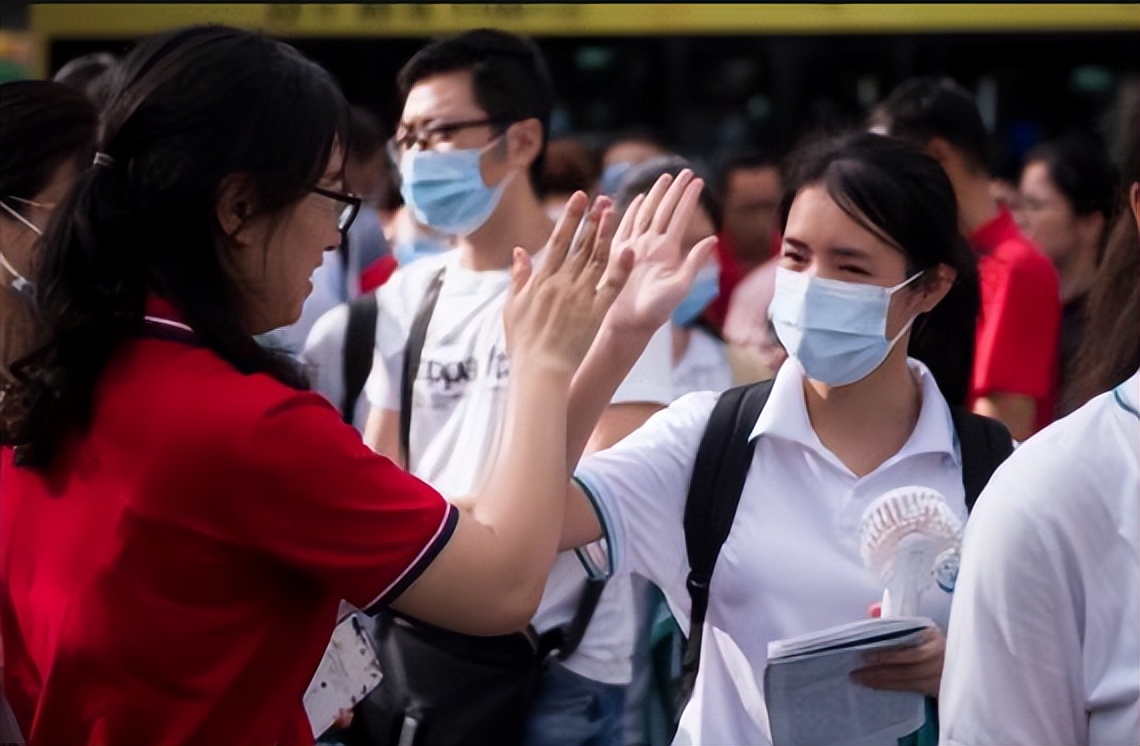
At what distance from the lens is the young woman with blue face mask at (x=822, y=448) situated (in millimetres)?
2482

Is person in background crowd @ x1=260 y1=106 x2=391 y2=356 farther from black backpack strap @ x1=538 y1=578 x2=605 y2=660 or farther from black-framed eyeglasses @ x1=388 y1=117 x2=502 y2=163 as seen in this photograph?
black backpack strap @ x1=538 y1=578 x2=605 y2=660

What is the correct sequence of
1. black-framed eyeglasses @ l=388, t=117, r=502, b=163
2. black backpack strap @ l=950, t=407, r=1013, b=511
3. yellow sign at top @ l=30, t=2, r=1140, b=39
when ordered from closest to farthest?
black backpack strap @ l=950, t=407, r=1013, b=511, black-framed eyeglasses @ l=388, t=117, r=502, b=163, yellow sign at top @ l=30, t=2, r=1140, b=39

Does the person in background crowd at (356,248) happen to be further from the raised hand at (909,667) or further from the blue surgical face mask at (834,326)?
the raised hand at (909,667)

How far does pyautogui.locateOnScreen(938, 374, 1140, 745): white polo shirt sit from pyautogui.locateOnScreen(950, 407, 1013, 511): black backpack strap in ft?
3.32

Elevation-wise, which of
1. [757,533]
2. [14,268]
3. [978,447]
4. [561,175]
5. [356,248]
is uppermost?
[14,268]

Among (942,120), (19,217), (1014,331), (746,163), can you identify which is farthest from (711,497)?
(746,163)

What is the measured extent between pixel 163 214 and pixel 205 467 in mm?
292

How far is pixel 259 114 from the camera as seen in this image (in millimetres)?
1861

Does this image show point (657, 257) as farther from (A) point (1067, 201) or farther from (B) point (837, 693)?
(A) point (1067, 201)

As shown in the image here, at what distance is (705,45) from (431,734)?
6.97 meters

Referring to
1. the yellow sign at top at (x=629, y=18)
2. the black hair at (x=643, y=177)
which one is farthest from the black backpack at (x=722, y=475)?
the yellow sign at top at (x=629, y=18)

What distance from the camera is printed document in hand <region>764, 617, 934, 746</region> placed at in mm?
2201

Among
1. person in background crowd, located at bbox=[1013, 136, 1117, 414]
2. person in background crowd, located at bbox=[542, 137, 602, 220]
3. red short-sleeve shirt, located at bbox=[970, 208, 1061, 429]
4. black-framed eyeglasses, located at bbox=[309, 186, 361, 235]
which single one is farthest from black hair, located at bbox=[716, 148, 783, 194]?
black-framed eyeglasses, located at bbox=[309, 186, 361, 235]

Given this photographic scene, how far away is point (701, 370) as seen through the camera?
4.61 meters
